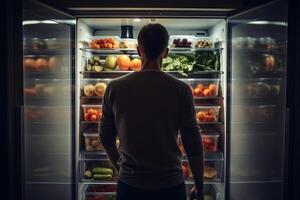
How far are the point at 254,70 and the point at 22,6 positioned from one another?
126cm

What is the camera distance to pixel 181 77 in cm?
324

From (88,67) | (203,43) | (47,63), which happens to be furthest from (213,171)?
(47,63)

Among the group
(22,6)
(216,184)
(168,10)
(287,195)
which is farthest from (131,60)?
(287,195)

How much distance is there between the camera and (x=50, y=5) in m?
2.28

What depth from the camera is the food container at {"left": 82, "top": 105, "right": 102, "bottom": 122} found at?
3.10 meters

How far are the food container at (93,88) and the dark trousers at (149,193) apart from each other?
1.40 metres

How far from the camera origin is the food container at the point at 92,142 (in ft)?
10.2

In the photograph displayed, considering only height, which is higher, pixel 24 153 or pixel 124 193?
pixel 24 153

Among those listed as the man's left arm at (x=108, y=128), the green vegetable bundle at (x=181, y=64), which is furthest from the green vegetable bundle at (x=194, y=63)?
the man's left arm at (x=108, y=128)

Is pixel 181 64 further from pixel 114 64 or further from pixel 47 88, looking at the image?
pixel 47 88

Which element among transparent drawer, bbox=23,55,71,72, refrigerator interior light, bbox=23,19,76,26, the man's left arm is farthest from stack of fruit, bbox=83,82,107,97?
the man's left arm

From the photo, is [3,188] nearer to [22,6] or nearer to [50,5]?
[22,6]

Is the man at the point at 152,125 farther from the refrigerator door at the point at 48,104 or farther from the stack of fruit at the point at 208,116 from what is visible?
the stack of fruit at the point at 208,116

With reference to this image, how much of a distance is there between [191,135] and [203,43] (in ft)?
4.65
